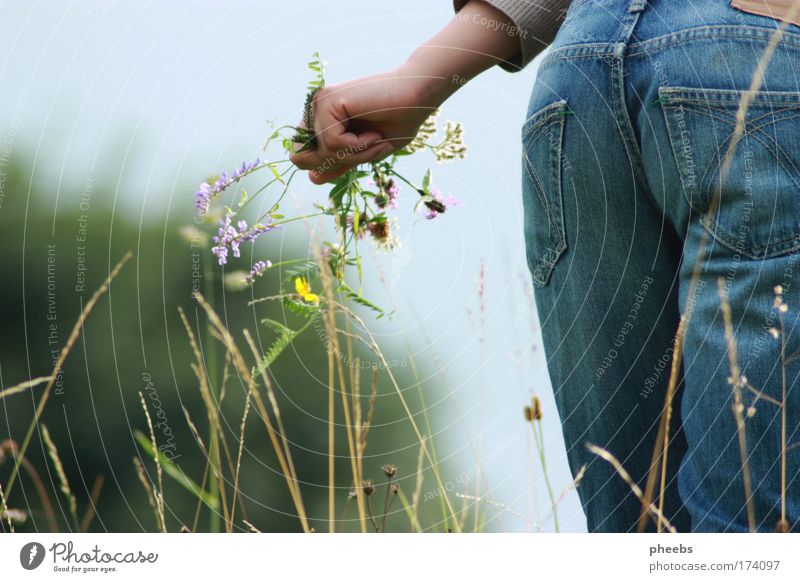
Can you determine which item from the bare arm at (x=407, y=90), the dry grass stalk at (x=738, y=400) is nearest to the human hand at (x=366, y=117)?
the bare arm at (x=407, y=90)

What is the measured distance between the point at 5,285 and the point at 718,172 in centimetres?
875

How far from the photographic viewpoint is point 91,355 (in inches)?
424

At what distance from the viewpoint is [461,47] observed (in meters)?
1.13

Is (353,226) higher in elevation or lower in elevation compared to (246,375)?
higher

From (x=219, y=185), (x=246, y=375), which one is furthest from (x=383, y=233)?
(x=246, y=375)

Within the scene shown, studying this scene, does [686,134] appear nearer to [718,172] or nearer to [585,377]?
[718,172]

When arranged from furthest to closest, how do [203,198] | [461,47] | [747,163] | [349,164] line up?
[203,198] → [349,164] → [461,47] → [747,163]

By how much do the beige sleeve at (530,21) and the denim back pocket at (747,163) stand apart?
0.29 metres

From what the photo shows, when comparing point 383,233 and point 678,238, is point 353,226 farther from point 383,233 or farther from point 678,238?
point 678,238

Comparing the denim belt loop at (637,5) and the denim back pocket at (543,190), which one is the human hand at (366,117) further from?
the denim belt loop at (637,5)
